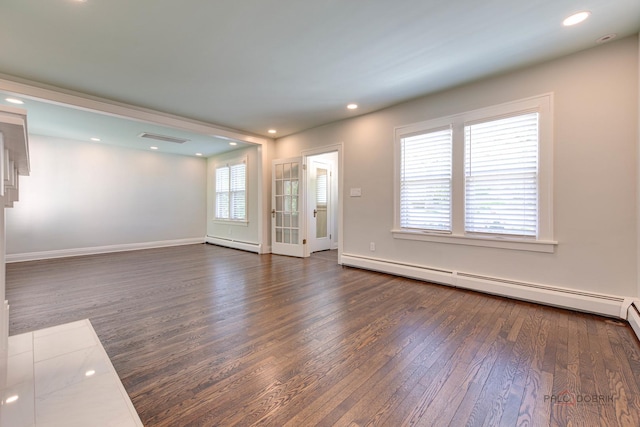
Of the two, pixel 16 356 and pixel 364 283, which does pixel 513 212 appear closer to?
pixel 364 283

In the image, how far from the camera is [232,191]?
22.9 ft

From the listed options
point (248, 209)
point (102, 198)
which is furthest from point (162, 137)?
point (248, 209)

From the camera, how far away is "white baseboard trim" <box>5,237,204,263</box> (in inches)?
200

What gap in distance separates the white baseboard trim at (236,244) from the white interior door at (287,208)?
38 centimetres

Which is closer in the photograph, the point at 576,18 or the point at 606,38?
the point at 576,18

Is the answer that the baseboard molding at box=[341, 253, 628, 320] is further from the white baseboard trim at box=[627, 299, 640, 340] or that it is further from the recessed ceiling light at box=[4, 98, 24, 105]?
the recessed ceiling light at box=[4, 98, 24, 105]

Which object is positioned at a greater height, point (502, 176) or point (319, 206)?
point (502, 176)

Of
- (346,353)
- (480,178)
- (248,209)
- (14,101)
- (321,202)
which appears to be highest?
(14,101)

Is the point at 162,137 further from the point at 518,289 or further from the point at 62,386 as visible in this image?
the point at 518,289

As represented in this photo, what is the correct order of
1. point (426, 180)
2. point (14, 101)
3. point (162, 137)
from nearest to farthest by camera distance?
1. point (14, 101)
2. point (426, 180)
3. point (162, 137)

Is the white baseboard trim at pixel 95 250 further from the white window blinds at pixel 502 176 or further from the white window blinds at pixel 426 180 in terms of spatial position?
the white window blinds at pixel 502 176

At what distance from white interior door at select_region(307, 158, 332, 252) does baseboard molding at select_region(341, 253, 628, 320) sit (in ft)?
7.07

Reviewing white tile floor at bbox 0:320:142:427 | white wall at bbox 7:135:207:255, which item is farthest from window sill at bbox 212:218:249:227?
white tile floor at bbox 0:320:142:427

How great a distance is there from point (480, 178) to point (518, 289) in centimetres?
135
